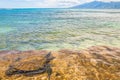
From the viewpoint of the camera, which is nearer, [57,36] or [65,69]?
[65,69]

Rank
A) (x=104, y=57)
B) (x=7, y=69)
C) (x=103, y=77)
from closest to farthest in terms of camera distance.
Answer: (x=103, y=77)
(x=7, y=69)
(x=104, y=57)

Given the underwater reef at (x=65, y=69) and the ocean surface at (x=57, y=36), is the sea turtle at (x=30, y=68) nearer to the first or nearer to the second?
the underwater reef at (x=65, y=69)

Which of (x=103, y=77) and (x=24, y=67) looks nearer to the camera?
(x=103, y=77)

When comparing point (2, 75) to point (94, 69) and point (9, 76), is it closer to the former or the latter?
point (9, 76)

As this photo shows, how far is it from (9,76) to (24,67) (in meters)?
1.09

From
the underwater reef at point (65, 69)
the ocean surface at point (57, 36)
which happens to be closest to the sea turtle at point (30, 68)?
the underwater reef at point (65, 69)

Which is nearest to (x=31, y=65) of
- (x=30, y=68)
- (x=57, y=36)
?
(x=30, y=68)

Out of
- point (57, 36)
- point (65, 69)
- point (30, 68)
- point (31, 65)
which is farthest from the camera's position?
point (57, 36)

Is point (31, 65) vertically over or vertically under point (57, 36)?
over

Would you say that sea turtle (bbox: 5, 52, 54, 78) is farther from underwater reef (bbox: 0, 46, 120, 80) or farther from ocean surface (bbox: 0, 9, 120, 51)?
ocean surface (bbox: 0, 9, 120, 51)

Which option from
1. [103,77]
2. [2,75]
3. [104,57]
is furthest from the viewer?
[104,57]

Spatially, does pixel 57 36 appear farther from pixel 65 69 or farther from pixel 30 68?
pixel 65 69

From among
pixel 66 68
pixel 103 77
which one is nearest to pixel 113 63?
pixel 103 77

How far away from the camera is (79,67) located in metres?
9.01
